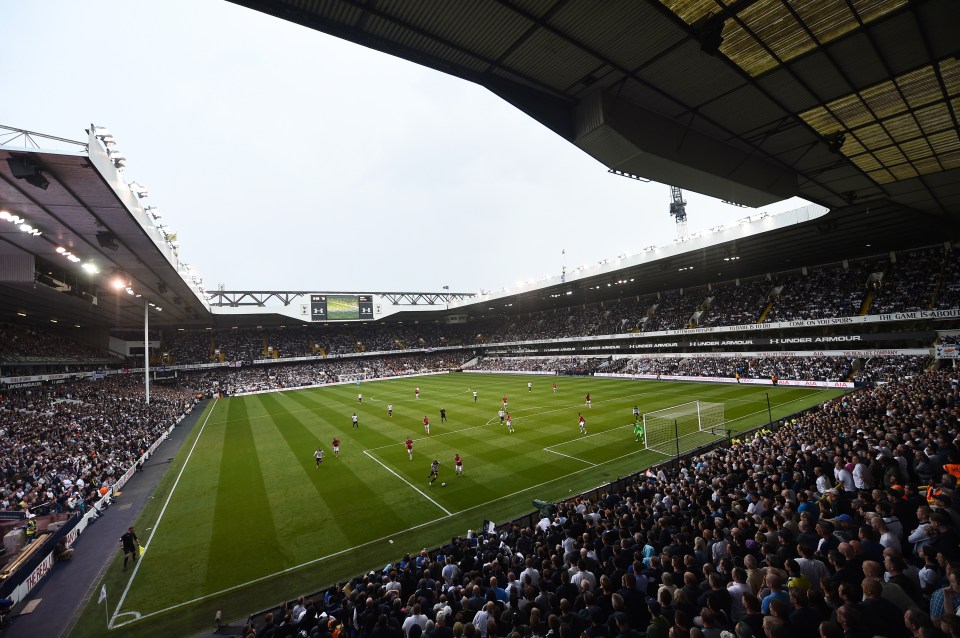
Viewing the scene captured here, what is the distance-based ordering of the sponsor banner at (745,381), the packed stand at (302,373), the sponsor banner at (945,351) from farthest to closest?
the packed stand at (302,373) < the sponsor banner at (745,381) < the sponsor banner at (945,351)

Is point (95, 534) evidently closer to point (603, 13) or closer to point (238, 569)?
point (238, 569)

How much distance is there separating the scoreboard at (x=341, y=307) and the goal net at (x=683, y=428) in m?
50.3

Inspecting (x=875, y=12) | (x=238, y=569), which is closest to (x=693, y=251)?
(x=875, y=12)

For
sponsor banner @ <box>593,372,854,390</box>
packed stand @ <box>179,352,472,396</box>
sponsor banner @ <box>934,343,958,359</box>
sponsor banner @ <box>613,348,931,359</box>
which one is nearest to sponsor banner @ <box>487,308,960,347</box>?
sponsor banner @ <box>934,343,958,359</box>

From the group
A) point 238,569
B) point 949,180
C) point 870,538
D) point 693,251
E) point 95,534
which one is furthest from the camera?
point 693,251

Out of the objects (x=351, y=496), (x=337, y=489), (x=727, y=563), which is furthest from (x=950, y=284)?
(x=337, y=489)

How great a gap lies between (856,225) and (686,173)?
2648 cm

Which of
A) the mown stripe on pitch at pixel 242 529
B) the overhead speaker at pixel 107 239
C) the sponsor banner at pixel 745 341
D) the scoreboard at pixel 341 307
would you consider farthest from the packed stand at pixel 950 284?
the scoreboard at pixel 341 307

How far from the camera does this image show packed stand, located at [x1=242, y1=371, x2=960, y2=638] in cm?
390

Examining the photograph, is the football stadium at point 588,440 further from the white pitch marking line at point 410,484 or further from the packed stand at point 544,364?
the packed stand at point 544,364

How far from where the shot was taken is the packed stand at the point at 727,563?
3.90 m

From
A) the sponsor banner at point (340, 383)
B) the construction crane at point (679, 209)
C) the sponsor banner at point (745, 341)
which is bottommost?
the sponsor banner at point (340, 383)

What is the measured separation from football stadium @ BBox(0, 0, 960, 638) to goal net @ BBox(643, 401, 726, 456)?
24 cm

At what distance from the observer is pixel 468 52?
316 inches
